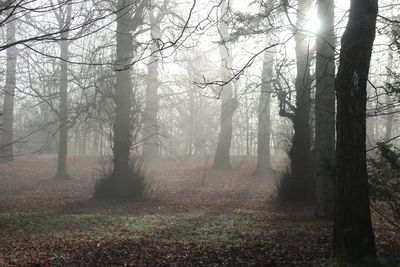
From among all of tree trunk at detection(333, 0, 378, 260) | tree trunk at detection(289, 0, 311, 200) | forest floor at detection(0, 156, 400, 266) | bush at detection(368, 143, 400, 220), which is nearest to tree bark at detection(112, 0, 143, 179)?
forest floor at detection(0, 156, 400, 266)

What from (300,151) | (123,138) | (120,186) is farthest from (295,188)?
(123,138)

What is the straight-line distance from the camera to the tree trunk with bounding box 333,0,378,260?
5566 millimetres

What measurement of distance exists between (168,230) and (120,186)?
5.81 metres

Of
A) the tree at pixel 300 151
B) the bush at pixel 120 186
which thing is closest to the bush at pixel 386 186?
the tree at pixel 300 151

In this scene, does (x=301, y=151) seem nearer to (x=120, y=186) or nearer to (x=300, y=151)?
(x=300, y=151)

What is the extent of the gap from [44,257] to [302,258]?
4175 mm

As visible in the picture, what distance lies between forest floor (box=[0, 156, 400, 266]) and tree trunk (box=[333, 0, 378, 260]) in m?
0.57

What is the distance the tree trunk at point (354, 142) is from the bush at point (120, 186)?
1027 centimetres

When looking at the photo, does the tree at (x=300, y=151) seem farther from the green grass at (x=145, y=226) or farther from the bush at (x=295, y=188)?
the green grass at (x=145, y=226)

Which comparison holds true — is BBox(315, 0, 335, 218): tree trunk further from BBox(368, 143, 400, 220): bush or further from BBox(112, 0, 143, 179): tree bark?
BBox(112, 0, 143, 179): tree bark

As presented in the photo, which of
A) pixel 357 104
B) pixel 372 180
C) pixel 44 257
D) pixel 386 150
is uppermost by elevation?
pixel 357 104

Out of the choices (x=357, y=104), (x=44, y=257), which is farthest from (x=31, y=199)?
(x=357, y=104)

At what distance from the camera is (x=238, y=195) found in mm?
17484

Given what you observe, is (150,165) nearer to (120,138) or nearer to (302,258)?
(120,138)
